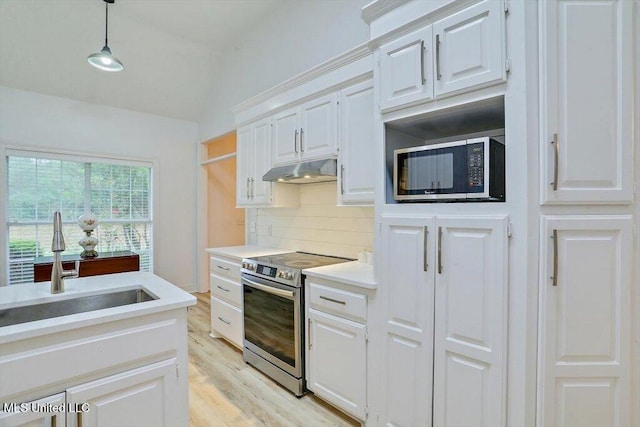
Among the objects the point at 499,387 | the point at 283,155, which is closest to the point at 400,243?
the point at 499,387

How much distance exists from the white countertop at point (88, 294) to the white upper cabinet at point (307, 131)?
4.94 ft

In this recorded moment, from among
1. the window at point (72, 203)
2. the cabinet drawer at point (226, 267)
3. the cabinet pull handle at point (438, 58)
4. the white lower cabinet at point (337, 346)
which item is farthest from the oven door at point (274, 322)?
the window at point (72, 203)

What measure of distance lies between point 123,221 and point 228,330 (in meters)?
2.74

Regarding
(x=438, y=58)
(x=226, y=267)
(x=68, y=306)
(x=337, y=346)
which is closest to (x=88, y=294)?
(x=68, y=306)

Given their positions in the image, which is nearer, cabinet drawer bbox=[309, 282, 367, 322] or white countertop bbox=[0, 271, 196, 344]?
white countertop bbox=[0, 271, 196, 344]

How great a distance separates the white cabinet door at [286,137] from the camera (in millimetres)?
2842

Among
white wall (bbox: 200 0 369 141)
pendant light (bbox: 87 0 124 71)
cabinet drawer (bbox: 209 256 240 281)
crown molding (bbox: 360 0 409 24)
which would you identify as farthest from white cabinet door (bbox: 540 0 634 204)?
pendant light (bbox: 87 0 124 71)

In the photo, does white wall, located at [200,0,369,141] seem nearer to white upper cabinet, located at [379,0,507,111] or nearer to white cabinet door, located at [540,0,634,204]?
white upper cabinet, located at [379,0,507,111]

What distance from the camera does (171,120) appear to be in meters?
5.06

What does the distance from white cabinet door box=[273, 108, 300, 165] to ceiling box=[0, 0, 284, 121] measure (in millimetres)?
1528

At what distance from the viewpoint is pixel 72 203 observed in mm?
4293

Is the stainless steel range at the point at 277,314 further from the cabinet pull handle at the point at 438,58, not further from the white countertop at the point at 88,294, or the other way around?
the cabinet pull handle at the point at 438,58

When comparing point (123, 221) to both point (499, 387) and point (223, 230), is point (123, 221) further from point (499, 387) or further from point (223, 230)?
point (499, 387)

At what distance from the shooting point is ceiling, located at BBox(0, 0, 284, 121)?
3383mm
